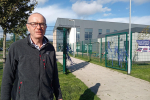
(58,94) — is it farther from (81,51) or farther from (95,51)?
(81,51)

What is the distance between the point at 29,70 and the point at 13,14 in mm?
4701

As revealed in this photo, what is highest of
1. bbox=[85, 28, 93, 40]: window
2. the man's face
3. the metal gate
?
bbox=[85, 28, 93, 40]: window

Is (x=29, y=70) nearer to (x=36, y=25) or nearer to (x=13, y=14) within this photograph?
(x=36, y=25)

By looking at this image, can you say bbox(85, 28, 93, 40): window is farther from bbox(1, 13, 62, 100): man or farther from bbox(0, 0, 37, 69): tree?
bbox(1, 13, 62, 100): man

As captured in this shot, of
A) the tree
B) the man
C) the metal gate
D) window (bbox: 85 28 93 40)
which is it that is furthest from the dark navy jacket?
window (bbox: 85 28 93 40)

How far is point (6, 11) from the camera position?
5070 millimetres

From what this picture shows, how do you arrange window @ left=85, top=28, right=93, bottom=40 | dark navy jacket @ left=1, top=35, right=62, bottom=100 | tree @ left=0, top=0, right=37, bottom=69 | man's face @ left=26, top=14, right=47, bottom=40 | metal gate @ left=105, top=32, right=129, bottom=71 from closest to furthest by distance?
dark navy jacket @ left=1, top=35, right=62, bottom=100, man's face @ left=26, top=14, right=47, bottom=40, tree @ left=0, top=0, right=37, bottom=69, metal gate @ left=105, top=32, right=129, bottom=71, window @ left=85, top=28, right=93, bottom=40

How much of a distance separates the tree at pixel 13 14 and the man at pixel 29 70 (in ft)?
13.8

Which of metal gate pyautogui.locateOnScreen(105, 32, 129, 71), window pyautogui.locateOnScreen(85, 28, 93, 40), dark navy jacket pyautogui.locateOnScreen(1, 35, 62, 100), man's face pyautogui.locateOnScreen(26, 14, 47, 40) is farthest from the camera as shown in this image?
window pyautogui.locateOnScreen(85, 28, 93, 40)

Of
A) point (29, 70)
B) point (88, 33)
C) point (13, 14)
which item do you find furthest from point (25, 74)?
point (88, 33)

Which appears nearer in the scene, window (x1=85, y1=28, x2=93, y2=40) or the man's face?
the man's face

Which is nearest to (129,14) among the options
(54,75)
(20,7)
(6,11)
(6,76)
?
(20,7)

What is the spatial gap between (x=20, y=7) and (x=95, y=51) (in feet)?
36.8

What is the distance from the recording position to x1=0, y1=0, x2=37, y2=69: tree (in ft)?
16.7
